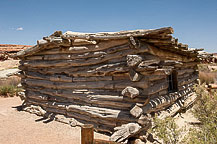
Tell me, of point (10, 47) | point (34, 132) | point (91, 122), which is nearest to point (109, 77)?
point (91, 122)

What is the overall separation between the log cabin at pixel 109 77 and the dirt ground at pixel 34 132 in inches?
19.4

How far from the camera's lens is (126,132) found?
4.82 metres

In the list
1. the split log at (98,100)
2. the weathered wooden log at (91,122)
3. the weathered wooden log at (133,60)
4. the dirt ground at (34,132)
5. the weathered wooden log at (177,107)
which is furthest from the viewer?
the weathered wooden log at (177,107)

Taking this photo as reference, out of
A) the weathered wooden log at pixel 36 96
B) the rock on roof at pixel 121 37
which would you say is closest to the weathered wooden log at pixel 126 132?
the rock on roof at pixel 121 37

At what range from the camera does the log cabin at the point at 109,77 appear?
4969 millimetres

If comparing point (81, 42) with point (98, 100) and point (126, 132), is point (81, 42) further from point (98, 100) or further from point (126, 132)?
point (126, 132)

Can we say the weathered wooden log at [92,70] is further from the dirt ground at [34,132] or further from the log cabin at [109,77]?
the dirt ground at [34,132]

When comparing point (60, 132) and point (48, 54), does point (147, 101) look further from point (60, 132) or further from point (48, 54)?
point (48, 54)

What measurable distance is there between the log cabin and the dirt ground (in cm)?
49

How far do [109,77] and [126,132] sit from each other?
1.78 metres

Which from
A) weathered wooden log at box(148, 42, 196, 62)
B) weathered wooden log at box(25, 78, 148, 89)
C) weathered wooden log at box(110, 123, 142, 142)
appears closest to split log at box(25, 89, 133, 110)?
weathered wooden log at box(25, 78, 148, 89)

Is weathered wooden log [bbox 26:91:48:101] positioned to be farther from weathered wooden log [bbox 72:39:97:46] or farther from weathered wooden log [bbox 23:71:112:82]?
weathered wooden log [bbox 72:39:97:46]

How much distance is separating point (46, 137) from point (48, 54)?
3.36 metres

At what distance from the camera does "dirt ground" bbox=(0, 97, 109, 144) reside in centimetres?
545
